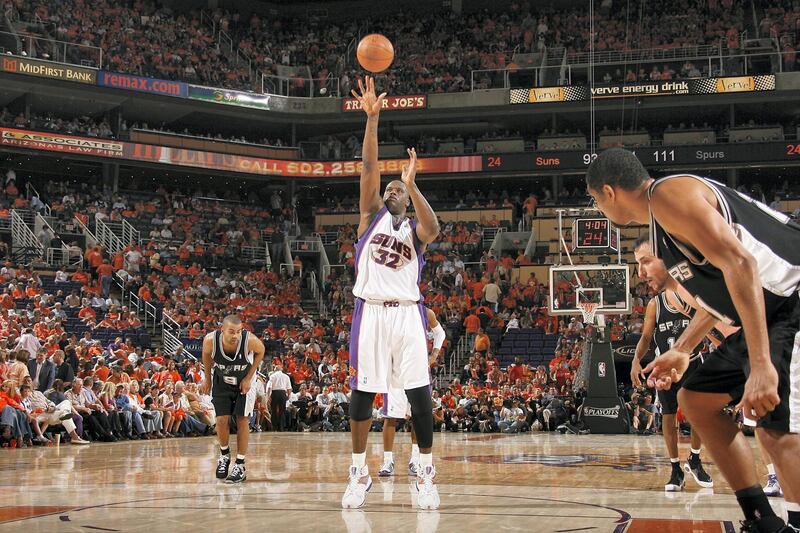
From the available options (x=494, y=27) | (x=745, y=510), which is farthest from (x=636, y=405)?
(x=494, y=27)

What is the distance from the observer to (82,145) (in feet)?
108

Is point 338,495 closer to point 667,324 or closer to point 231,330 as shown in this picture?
point 231,330

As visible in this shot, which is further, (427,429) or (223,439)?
(223,439)

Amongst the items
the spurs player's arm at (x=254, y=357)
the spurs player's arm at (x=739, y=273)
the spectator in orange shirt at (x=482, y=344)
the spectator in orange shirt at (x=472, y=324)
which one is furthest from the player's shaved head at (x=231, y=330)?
the spectator in orange shirt at (x=472, y=324)

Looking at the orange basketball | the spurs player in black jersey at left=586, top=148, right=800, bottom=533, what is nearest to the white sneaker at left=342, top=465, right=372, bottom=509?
the spurs player in black jersey at left=586, top=148, right=800, bottom=533

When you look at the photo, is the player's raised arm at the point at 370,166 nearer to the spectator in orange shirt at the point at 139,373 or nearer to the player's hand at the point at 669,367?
the player's hand at the point at 669,367

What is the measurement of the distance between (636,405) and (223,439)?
12171mm

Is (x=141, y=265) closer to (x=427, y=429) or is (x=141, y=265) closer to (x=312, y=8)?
(x=312, y=8)

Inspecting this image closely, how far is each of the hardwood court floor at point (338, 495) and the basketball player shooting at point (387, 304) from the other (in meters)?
0.72

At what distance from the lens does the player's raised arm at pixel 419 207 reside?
6527 mm

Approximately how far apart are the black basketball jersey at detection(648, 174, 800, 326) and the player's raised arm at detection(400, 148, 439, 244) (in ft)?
9.09

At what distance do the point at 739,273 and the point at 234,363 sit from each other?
20.6 feet

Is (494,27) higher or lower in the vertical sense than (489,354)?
higher

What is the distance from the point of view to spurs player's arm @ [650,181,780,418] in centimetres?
341
